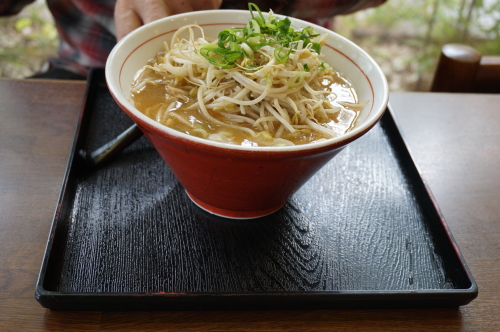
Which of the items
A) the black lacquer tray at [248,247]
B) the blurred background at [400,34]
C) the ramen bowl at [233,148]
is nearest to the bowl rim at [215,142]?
the ramen bowl at [233,148]

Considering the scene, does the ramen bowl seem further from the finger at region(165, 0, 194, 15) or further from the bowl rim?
the finger at region(165, 0, 194, 15)

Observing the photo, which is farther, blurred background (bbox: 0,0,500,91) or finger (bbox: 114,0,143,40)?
blurred background (bbox: 0,0,500,91)

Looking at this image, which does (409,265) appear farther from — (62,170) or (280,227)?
(62,170)

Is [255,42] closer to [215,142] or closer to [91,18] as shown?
[215,142]

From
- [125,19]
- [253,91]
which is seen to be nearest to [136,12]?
[125,19]

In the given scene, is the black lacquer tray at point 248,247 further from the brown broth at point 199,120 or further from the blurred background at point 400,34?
the blurred background at point 400,34

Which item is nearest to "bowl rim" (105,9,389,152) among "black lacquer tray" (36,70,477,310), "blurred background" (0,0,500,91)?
"black lacquer tray" (36,70,477,310)

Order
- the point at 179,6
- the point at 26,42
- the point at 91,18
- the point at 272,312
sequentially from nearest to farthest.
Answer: the point at 272,312 < the point at 179,6 < the point at 91,18 < the point at 26,42
